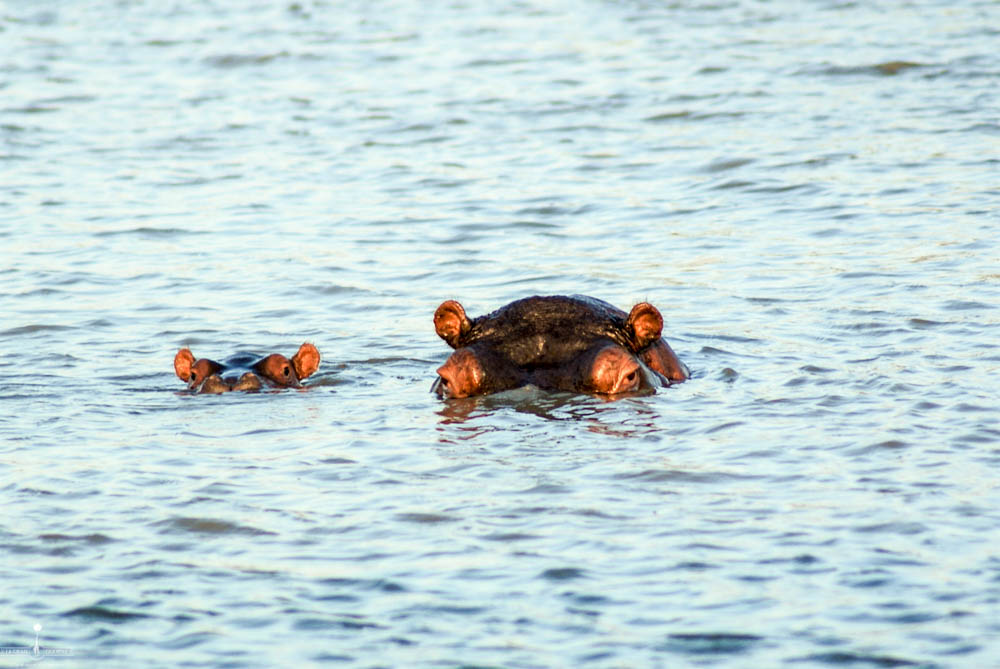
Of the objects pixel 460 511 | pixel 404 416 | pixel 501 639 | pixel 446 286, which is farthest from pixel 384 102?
pixel 501 639

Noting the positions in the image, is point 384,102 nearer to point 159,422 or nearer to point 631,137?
point 631,137

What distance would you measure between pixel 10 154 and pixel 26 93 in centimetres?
452

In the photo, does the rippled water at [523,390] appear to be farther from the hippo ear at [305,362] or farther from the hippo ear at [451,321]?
the hippo ear at [451,321]

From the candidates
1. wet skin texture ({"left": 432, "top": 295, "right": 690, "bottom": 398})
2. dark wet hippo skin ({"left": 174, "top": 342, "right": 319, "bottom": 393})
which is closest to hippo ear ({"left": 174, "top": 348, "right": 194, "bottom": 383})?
dark wet hippo skin ({"left": 174, "top": 342, "right": 319, "bottom": 393})

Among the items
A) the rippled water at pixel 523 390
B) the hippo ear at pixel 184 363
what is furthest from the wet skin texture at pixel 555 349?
the hippo ear at pixel 184 363

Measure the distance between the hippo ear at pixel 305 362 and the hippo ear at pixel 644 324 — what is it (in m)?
1.85

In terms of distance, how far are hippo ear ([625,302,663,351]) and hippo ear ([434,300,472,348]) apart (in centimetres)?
88

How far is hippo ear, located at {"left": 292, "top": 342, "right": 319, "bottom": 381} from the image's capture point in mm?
9242

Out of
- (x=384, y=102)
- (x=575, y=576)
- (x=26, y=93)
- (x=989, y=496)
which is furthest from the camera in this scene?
(x=26, y=93)

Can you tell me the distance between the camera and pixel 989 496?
642 centimetres

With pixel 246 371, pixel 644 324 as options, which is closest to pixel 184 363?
pixel 246 371

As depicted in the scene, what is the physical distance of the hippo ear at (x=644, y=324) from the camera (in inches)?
336

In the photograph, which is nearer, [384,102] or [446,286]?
[446,286]

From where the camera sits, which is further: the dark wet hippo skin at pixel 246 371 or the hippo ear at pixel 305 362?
the hippo ear at pixel 305 362
